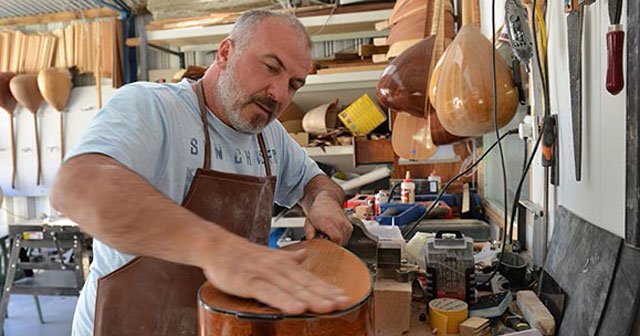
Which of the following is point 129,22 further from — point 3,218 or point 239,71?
point 239,71

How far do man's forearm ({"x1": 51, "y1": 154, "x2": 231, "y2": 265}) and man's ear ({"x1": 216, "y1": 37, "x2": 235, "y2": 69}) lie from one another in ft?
1.66

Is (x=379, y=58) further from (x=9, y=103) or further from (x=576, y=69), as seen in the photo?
(x=9, y=103)

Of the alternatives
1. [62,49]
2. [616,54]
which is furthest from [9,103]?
[616,54]

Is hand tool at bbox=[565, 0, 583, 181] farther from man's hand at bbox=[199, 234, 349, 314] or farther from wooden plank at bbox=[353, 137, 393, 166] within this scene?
wooden plank at bbox=[353, 137, 393, 166]

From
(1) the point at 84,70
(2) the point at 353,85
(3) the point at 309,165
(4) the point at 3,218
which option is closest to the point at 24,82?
(1) the point at 84,70

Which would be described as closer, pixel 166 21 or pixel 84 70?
pixel 166 21

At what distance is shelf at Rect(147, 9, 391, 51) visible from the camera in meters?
3.19

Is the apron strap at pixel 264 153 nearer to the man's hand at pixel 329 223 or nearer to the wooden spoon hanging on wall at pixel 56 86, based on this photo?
the man's hand at pixel 329 223

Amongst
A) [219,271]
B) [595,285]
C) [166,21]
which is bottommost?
[595,285]

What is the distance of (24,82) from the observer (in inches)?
160

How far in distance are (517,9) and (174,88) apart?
2.98ft

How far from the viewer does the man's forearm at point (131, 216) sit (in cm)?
57

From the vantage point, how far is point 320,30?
3352 millimetres

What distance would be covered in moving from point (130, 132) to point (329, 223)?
47 centimetres
